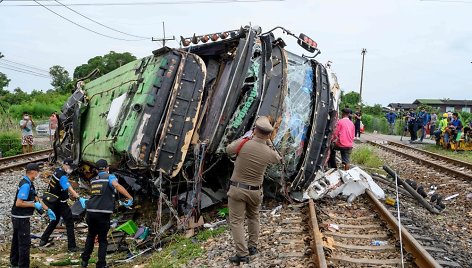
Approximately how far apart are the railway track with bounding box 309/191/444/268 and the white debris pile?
42 centimetres

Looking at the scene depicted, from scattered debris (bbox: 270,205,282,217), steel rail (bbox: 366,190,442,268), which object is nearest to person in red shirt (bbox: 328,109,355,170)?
scattered debris (bbox: 270,205,282,217)

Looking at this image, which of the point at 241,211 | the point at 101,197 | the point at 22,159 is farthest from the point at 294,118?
the point at 22,159

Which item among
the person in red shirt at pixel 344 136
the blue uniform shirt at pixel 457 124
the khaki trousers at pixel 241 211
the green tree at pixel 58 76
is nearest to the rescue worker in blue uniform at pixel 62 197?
the khaki trousers at pixel 241 211

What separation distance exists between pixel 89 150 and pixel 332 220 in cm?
501

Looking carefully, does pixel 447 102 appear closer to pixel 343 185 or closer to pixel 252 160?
pixel 343 185

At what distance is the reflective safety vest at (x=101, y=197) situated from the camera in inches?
232

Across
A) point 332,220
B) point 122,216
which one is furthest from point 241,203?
point 122,216

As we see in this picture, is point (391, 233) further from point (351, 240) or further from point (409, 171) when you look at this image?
point (409, 171)

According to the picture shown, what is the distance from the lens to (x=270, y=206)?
7.81m

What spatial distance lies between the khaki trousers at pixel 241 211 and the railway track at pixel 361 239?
0.76 meters

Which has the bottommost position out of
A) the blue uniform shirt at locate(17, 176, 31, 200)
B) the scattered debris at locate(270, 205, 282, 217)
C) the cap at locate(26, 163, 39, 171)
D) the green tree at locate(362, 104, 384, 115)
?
the scattered debris at locate(270, 205, 282, 217)

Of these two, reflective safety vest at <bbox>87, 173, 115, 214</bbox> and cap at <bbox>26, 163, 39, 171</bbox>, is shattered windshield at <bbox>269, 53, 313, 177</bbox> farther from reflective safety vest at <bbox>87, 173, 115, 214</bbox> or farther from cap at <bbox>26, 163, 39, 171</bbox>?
cap at <bbox>26, 163, 39, 171</bbox>

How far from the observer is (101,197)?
593cm

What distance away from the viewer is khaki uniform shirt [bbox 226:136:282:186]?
16.8 ft
